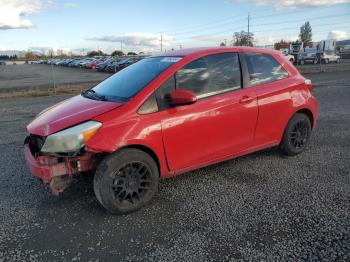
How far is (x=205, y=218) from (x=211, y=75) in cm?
176

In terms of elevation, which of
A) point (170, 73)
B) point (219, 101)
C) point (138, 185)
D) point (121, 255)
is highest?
point (170, 73)

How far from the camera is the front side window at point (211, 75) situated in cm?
399

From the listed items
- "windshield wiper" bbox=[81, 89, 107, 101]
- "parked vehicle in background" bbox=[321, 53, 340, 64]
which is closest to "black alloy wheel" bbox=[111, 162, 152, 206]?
"windshield wiper" bbox=[81, 89, 107, 101]

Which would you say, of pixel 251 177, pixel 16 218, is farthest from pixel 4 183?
pixel 251 177

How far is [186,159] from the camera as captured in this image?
3.96m

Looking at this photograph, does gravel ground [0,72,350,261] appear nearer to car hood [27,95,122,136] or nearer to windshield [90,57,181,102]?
car hood [27,95,122,136]

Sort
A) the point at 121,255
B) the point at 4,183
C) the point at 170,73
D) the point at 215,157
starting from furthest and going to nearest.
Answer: the point at 4,183, the point at 215,157, the point at 170,73, the point at 121,255

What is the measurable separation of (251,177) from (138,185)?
1655 mm

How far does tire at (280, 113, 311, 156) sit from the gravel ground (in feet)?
0.59

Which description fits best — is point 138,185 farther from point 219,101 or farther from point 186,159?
point 219,101

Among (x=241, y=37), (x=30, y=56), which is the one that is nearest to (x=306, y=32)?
(x=241, y=37)

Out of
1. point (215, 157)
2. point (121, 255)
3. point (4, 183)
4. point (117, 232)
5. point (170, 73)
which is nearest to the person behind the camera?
point (121, 255)

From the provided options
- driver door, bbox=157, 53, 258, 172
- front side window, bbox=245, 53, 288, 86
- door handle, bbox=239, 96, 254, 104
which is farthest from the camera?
front side window, bbox=245, 53, 288, 86

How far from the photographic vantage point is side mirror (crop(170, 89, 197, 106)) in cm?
368
